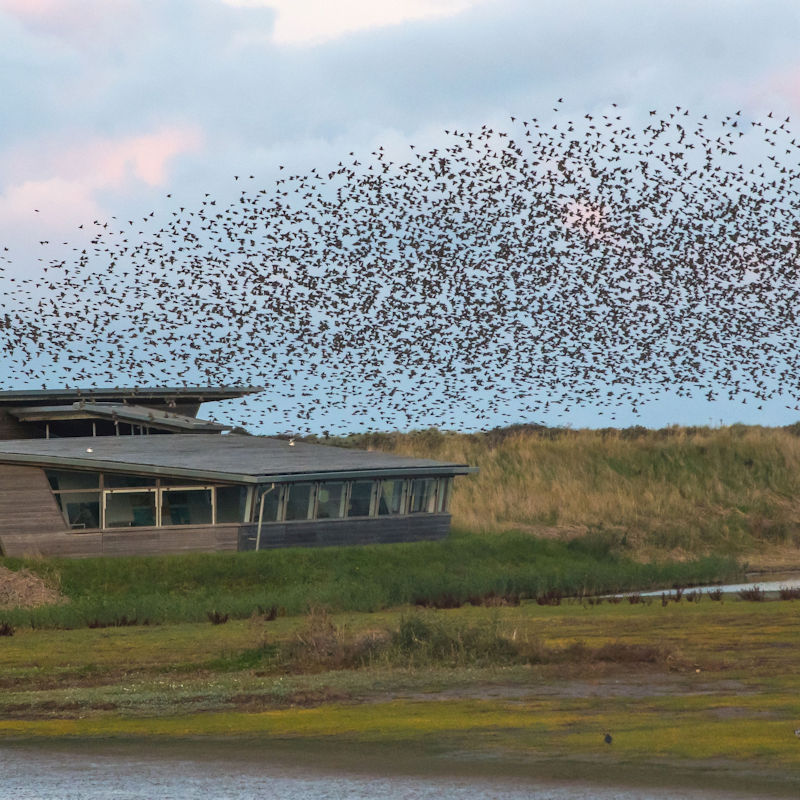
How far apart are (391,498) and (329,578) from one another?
31.3ft

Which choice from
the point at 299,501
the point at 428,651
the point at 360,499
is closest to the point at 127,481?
the point at 299,501

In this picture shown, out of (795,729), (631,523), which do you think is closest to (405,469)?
(631,523)

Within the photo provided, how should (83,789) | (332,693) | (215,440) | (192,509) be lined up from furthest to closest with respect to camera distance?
(215,440)
(192,509)
(332,693)
(83,789)

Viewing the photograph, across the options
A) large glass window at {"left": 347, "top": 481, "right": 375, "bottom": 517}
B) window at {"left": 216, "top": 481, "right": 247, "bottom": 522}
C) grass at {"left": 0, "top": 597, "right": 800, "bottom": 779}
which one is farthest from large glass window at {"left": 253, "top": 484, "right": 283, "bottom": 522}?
grass at {"left": 0, "top": 597, "right": 800, "bottom": 779}

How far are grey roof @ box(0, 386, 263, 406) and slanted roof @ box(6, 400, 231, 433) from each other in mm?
493

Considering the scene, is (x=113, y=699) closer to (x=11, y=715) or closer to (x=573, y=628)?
(x=11, y=715)

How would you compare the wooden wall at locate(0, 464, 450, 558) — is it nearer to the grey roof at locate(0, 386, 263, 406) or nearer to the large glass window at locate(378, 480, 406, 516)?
the large glass window at locate(378, 480, 406, 516)

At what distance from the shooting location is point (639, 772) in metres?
16.0

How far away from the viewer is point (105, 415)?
59656 mm

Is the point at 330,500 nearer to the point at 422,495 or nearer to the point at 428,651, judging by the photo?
the point at 422,495

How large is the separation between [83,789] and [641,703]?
881cm

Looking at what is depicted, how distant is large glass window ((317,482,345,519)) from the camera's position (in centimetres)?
5231

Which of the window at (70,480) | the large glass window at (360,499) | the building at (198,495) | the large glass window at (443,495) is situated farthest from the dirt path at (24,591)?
the large glass window at (443,495)

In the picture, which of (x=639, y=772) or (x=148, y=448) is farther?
(x=148, y=448)
